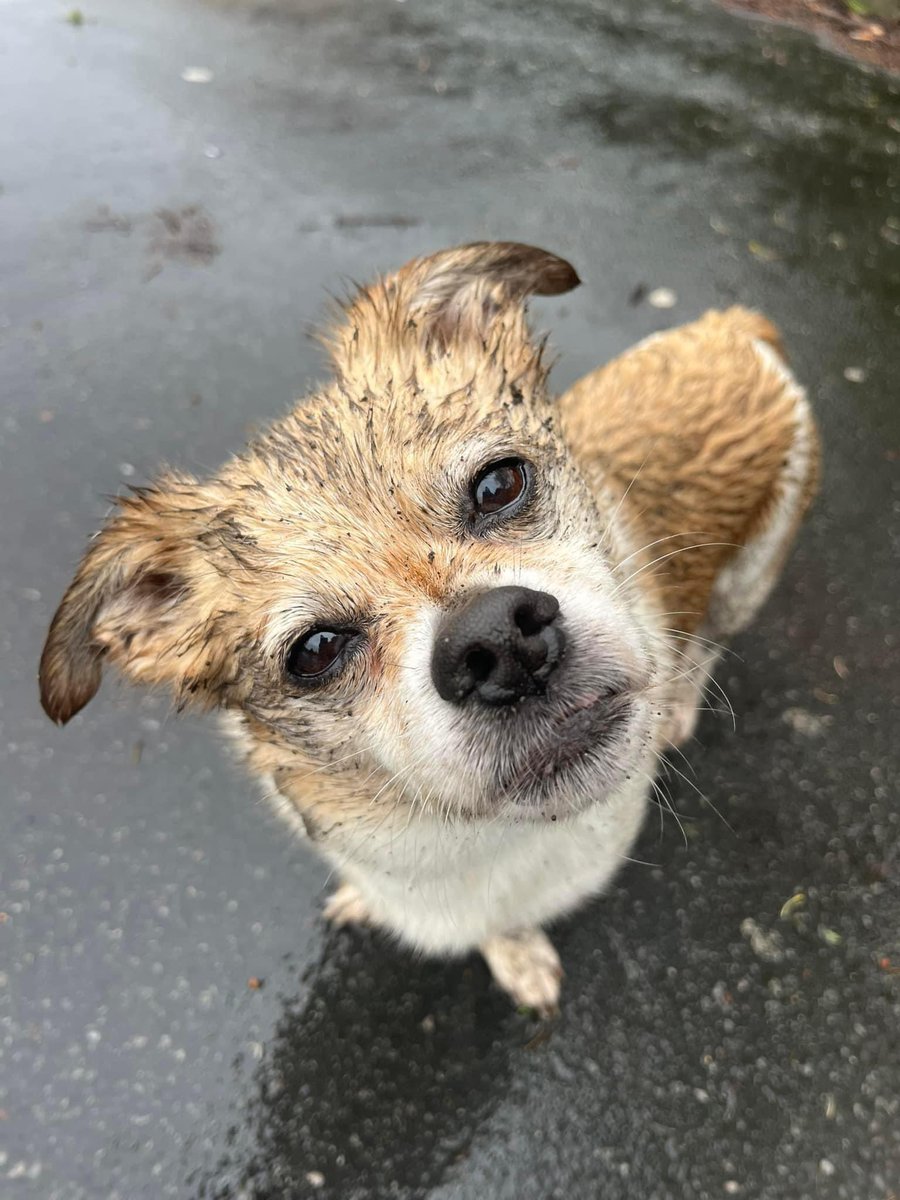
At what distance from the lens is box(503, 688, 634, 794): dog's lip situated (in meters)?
1.61

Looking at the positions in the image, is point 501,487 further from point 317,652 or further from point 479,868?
point 479,868

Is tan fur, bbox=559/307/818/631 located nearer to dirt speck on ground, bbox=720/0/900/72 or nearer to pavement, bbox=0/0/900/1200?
pavement, bbox=0/0/900/1200

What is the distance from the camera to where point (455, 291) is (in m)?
2.33

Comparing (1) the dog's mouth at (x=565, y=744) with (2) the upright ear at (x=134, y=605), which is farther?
(2) the upright ear at (x=134, y=605)

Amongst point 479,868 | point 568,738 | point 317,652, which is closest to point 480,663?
point 568,738

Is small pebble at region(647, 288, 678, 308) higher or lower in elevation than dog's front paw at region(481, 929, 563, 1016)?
higher

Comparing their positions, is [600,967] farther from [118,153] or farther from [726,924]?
[118,153]

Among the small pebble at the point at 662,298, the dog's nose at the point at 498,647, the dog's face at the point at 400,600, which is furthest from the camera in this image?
the small pebble at the point at 662,298

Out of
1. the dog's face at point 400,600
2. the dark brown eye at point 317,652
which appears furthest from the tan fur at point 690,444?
the dark brown eye at point 317,652

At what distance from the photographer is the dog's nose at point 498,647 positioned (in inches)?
56.2

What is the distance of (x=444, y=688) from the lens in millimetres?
1535

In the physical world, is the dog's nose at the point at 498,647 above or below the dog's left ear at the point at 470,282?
below

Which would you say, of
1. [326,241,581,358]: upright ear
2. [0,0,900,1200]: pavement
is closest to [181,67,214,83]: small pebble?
[0,0,900,1200]: pavement

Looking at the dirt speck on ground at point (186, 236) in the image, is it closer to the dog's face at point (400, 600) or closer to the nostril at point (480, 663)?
the dog's face at point (400, 600)
